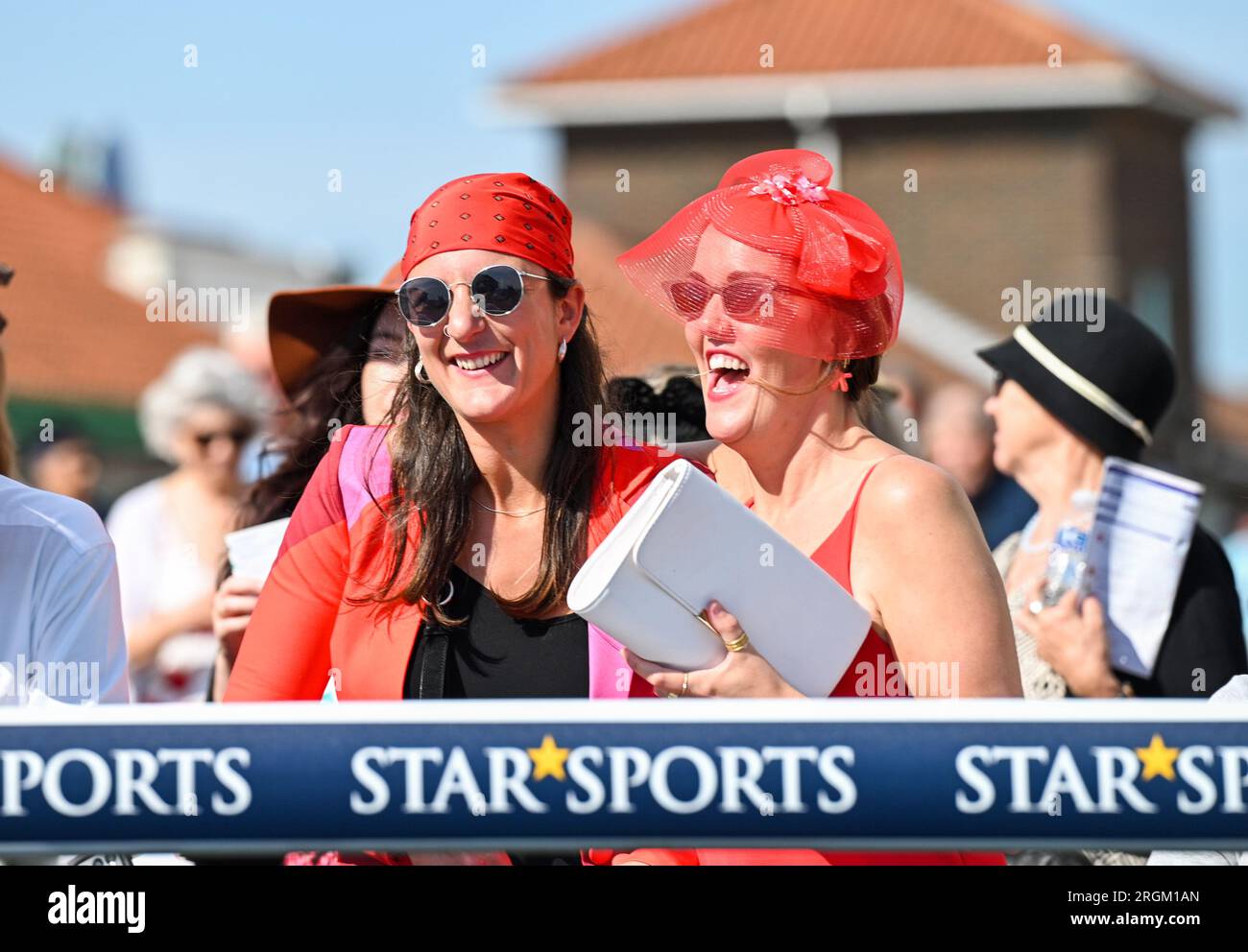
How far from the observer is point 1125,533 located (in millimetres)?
3781

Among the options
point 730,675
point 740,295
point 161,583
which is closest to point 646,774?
point 730,675

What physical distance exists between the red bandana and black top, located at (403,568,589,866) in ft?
1.96

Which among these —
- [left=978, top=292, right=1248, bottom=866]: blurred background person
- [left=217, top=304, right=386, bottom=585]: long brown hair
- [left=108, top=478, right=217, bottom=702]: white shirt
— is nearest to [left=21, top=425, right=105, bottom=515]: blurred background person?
[left=108, top=478, right=217, bottom=702]: white shirt

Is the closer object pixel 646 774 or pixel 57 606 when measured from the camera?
pixel 646 774

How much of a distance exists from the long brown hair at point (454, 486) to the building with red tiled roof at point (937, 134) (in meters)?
18.1

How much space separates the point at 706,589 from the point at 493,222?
0.75m

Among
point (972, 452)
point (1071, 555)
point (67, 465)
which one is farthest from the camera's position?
point (67, 465)

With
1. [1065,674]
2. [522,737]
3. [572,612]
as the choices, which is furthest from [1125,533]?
[522,737]

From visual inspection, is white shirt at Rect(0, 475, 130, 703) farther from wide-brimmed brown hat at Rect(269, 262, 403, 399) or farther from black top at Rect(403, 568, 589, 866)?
wide-brimmed brown hat at Rect(269, 262, 403, 399)

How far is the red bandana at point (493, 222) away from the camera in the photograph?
2.93m

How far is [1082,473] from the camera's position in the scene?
4117 mm

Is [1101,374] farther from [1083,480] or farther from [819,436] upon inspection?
[819,436]

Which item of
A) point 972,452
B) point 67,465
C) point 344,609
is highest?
point 67,465

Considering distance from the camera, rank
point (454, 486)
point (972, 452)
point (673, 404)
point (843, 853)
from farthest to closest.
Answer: point (972, 452), point (673, 404), point (454, 486), point (843, 853)
